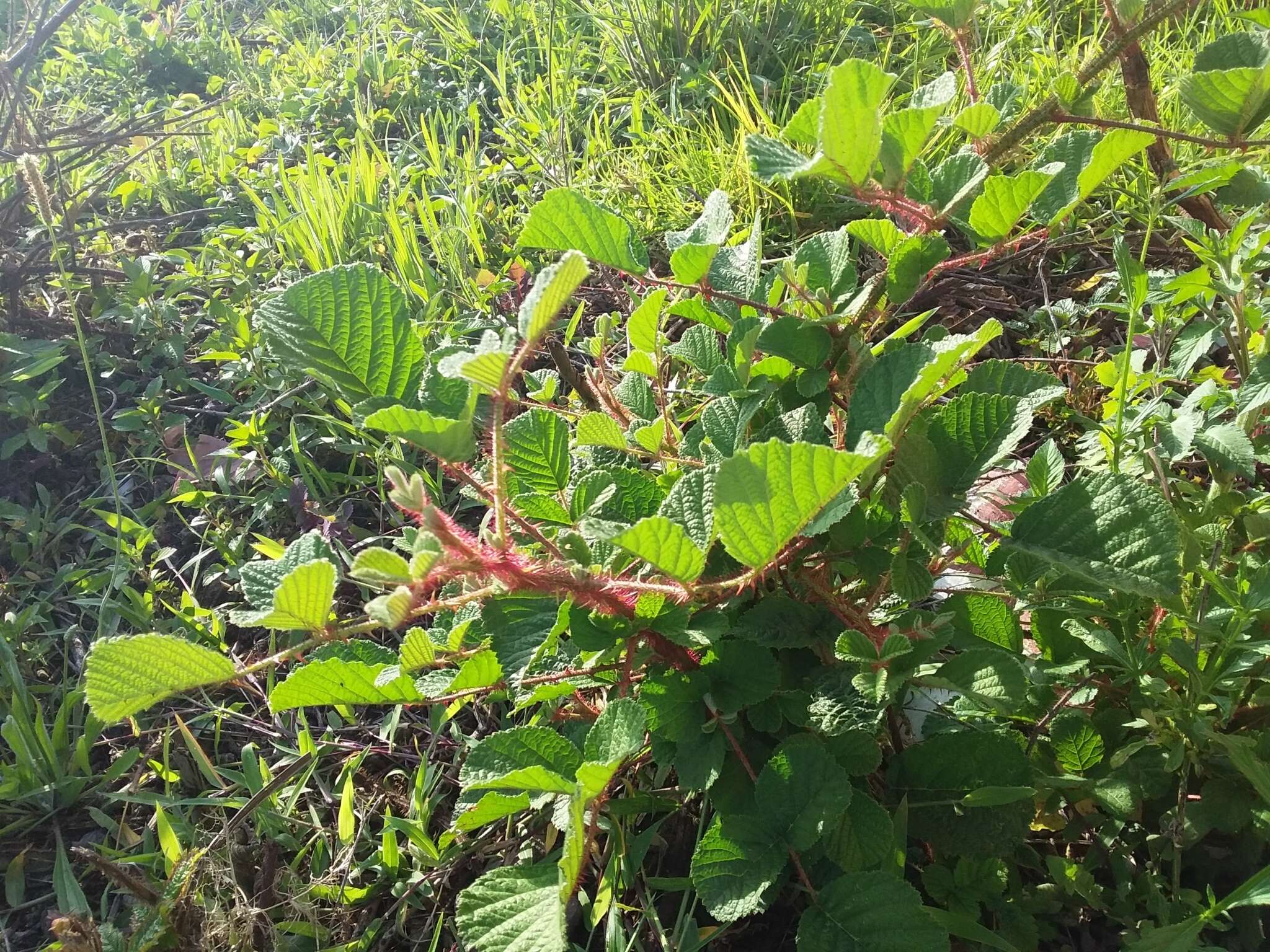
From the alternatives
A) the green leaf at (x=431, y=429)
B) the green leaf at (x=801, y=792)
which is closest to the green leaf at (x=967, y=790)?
the green leaf at (x=801, y=792)

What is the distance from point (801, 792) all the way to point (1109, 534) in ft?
1.16

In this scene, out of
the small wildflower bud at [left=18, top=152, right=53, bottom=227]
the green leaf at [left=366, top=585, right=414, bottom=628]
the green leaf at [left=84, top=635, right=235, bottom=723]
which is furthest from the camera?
the small wildflower bud at [left=18, top=152, right=53, bottom=227]

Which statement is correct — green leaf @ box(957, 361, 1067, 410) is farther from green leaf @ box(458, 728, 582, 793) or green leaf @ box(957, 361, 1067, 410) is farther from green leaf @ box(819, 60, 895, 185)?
green leaf @ box(458, 728, 582, 793)

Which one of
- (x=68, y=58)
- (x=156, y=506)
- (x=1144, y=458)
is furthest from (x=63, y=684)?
(x=68, y=58)

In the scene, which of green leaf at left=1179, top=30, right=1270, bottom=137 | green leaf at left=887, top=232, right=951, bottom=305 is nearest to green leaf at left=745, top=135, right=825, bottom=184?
green leaf at left=887, top=232, right=951, bottom=305

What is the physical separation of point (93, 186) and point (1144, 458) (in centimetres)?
259

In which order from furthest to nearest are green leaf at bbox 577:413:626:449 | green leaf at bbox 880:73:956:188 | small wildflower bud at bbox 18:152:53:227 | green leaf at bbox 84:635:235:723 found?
1. small wildflower bud at bbox 18:152:53:227
2. green leaf at bbox 577:413:626:449
3. green leaf at bbox 880:73:956:188
4. green leaf at bbox 84:635:235:723

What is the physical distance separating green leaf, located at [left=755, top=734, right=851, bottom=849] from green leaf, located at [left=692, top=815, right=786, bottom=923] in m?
0.02

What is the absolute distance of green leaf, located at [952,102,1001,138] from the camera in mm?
845

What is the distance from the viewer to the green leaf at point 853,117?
28.5 inches

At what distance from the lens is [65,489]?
1.88 m

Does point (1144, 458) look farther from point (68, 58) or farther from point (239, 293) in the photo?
point (68, 58)

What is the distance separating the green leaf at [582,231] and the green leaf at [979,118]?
1.13 feet

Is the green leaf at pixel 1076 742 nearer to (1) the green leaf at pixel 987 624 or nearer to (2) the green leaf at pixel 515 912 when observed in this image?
(1) the green leaf at pixel 987 624
